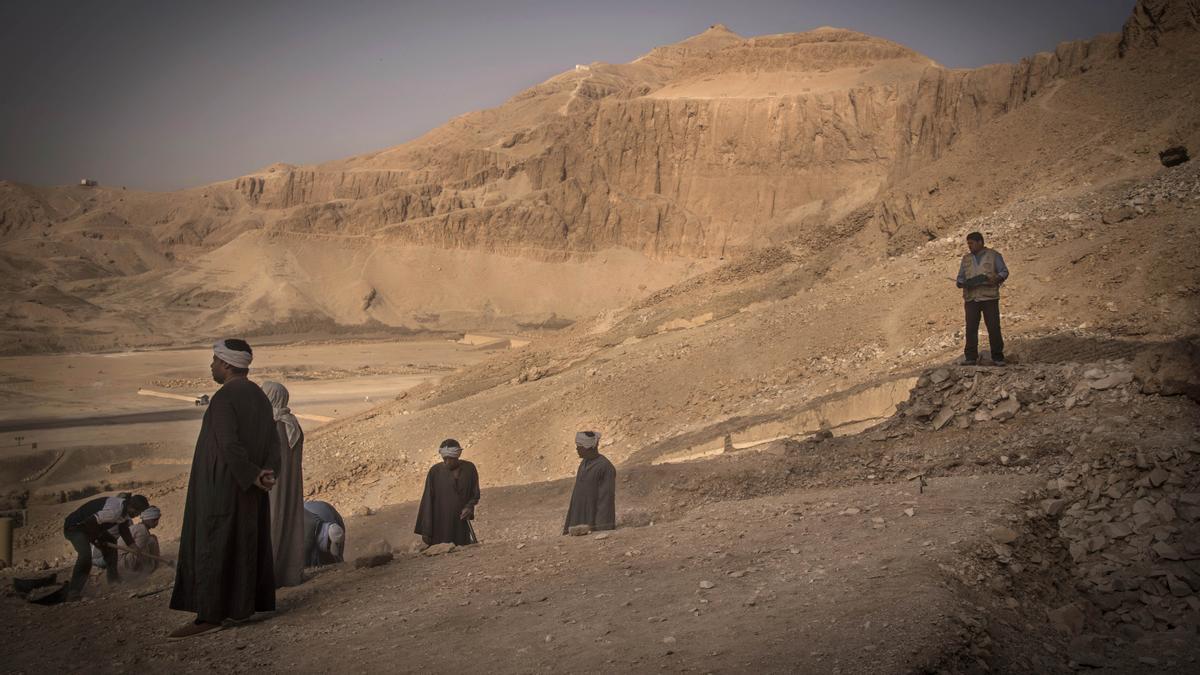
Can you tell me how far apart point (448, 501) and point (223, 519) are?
315cm

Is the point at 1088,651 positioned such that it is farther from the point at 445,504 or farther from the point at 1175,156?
the point at 1175,156

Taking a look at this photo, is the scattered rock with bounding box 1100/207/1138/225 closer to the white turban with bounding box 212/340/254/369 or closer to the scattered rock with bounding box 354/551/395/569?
the scattered rock with bounding box 354/551/395/569

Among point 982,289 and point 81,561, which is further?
point 982,289

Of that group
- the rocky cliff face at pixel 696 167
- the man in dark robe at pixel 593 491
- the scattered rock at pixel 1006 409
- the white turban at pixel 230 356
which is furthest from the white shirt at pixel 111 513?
the rocky cliff face at pixel 696 167

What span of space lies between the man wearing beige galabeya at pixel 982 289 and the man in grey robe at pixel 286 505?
21.5 feet

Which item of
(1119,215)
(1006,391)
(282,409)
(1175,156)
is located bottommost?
(1006,391)

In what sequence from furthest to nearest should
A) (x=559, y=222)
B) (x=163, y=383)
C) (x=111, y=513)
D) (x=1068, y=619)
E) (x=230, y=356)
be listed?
(x=559, y=222)
(x=163, y=383)
(x=111, y=513)
(x=230, y=356)
(x=1068, y=619)

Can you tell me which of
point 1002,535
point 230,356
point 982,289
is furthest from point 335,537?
point 982,289

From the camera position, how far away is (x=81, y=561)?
7785mm

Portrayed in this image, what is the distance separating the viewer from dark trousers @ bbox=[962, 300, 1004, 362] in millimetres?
10188

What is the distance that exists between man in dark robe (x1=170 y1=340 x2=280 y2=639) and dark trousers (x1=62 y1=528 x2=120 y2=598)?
2.66 metres

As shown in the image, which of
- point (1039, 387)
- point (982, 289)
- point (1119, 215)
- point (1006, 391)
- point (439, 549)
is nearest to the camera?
point (439, 549)

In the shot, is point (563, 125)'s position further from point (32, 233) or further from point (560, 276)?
point (32, 233)

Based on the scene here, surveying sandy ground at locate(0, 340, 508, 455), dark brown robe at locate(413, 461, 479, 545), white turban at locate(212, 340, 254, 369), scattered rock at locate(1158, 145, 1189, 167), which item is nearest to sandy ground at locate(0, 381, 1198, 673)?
dark brown robe at locate(413, 461, 479, 545)
